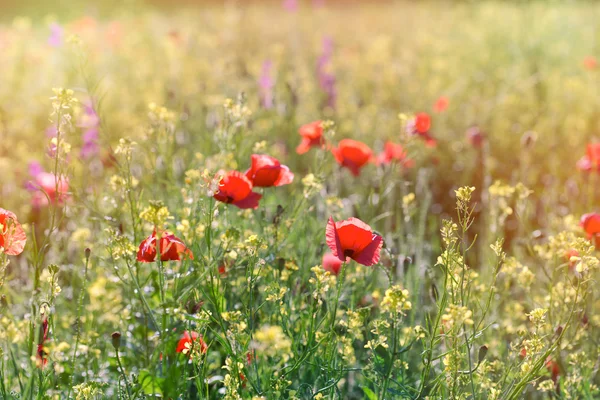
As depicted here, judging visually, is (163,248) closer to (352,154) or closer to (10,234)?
(10,234)

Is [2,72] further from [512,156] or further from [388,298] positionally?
[388,298]

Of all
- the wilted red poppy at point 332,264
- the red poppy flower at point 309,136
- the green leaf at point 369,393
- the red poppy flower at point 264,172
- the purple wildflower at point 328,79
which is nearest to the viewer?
the green leaf at point 369,393

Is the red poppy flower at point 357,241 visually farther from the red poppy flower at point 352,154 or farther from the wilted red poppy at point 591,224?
the red poppy flower at point 352,154

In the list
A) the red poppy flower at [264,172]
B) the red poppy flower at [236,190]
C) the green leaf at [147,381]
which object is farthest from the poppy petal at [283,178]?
the green leaf at [147,381]

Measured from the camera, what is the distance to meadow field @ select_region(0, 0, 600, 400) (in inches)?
57.3

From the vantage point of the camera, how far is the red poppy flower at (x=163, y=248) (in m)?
1.46

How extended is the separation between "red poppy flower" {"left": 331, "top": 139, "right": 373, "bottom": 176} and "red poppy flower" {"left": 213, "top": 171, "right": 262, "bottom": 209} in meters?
0.75

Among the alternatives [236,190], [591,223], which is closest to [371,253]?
[236,190]

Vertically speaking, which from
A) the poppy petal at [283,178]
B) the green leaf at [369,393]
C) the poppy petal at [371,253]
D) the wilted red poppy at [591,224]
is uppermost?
the poppy petal at [283,178]

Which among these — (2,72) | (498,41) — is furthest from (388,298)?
(498,41)

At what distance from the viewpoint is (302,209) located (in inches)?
82.0

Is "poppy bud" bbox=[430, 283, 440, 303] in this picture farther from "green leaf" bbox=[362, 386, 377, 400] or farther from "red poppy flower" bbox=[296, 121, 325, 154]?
"red poppy flower" bbox=[296, 121, 325, 154]

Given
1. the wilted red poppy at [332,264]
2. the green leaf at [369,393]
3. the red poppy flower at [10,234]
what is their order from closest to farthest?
the red poppy flower at [10,234]
the green leaf at [369,393]
the wilted red poppy at [332,264]

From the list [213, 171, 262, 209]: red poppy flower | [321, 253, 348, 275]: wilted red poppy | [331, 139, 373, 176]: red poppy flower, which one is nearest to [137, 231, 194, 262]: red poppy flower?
[213, 171, 262, 209]: red poppy flower
